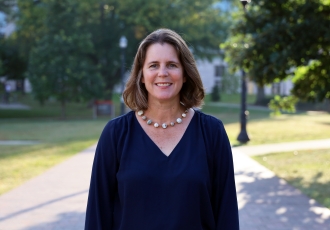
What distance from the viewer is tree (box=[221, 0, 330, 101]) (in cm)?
1205

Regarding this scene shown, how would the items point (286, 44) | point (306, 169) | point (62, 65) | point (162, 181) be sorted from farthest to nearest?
point (62, 65) < point (286, 44) < point (306, 169) < point (162, 181)

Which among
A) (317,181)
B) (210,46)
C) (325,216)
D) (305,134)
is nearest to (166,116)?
(325,216)

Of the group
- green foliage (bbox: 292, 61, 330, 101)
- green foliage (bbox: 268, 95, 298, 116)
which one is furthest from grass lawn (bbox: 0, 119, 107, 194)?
green foliage (bbox: 292, 61, 330, 101)

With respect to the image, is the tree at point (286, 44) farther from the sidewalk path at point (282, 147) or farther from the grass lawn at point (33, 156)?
the grass lawn at point (33, 156)

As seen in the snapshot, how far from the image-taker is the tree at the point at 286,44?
39.5 ft

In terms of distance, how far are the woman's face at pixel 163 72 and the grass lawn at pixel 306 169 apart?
5.75m

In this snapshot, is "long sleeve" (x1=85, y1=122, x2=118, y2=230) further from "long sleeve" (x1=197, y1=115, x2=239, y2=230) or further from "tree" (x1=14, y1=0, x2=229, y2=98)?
"tree" (x1=14, y1=0, x2=229, y2=98)

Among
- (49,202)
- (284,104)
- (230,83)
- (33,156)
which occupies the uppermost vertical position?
(284,104)

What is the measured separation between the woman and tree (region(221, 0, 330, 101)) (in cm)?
939

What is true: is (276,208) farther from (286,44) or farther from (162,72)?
(286,44)

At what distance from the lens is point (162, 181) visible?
2553 mm

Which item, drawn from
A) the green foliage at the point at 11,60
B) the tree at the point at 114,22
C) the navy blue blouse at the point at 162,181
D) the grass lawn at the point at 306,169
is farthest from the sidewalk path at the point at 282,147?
the green foliage at the point at 11,60

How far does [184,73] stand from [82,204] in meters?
5.62

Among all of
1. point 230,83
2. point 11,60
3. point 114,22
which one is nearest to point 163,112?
point 114,22
